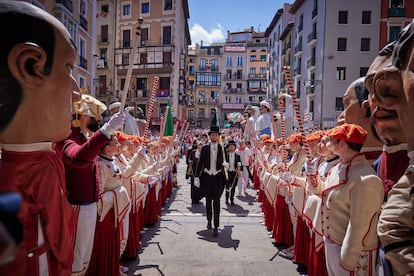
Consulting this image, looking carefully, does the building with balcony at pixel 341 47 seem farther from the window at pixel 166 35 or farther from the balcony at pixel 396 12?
the window at pixel 166 35

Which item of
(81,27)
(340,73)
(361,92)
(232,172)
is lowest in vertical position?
(232,172)

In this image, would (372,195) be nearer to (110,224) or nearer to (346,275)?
(346,275)

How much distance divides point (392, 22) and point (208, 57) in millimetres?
38637

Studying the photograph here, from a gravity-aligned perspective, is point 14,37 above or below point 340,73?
below

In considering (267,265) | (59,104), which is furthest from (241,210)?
(59,104)

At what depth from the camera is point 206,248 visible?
543 cm

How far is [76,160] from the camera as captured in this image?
8.50ft

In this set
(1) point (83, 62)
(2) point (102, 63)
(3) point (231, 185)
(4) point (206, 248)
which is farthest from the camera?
(2) point (102, 63)

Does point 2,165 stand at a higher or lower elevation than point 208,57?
lower

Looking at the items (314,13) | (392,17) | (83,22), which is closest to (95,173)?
(83,22)

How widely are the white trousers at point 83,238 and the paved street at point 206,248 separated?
59.1 inches

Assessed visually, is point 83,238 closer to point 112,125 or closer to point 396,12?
point 112,125

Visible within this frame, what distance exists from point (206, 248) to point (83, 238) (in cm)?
281

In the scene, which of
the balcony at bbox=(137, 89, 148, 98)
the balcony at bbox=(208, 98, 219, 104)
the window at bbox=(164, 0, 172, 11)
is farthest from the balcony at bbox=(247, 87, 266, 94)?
the balcony at bbox=(137, 89, 148, 98)
